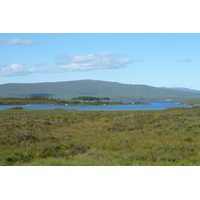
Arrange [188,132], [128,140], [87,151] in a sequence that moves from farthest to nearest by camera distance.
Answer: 1. [188,132]
2. [128,140]
3. [87,151]

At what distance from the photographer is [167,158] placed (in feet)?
43.4

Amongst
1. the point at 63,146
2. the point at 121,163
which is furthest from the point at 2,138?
the point at 121,163

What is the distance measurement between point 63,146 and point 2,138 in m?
5.44

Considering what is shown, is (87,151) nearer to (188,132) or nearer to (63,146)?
(63,146)

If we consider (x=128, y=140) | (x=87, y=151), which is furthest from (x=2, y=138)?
(x=128, y=140)

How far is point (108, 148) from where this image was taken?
16344 millimetres

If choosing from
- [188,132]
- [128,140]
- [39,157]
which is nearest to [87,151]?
[39,157]

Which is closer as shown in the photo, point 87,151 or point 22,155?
point 22,155

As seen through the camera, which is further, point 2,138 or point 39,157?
point 2,138
